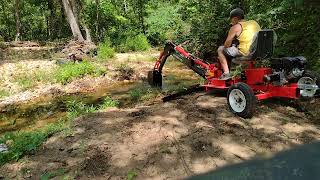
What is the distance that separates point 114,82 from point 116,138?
7.18m

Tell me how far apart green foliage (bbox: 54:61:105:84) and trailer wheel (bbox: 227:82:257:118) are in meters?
7.38

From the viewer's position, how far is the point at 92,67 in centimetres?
1362

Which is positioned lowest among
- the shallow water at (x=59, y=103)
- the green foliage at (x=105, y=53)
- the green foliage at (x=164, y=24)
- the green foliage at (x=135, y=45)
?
the shallow water at (x=59, y=103)

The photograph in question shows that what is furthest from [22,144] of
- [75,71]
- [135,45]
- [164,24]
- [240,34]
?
[164,24]

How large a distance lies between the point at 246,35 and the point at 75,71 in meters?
7.50

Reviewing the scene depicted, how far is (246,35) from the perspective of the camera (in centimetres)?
721

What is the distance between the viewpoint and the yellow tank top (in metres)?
7.21

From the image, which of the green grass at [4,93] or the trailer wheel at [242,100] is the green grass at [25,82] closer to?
the green grass at [4,93]

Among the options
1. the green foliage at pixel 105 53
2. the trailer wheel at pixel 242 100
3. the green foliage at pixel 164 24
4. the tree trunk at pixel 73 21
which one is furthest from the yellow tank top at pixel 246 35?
the tree trunk at pixel 73 21

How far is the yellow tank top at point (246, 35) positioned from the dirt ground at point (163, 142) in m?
1.15

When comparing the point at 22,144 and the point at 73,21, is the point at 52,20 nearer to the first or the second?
the point at 73,21

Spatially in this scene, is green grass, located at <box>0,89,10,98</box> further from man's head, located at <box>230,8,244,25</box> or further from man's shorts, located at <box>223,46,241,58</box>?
man's head, located at <box>230,8,244,25</box>

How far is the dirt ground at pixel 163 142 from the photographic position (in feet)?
17.5

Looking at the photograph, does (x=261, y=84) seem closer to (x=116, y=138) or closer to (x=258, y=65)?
(x=258, y=65)
